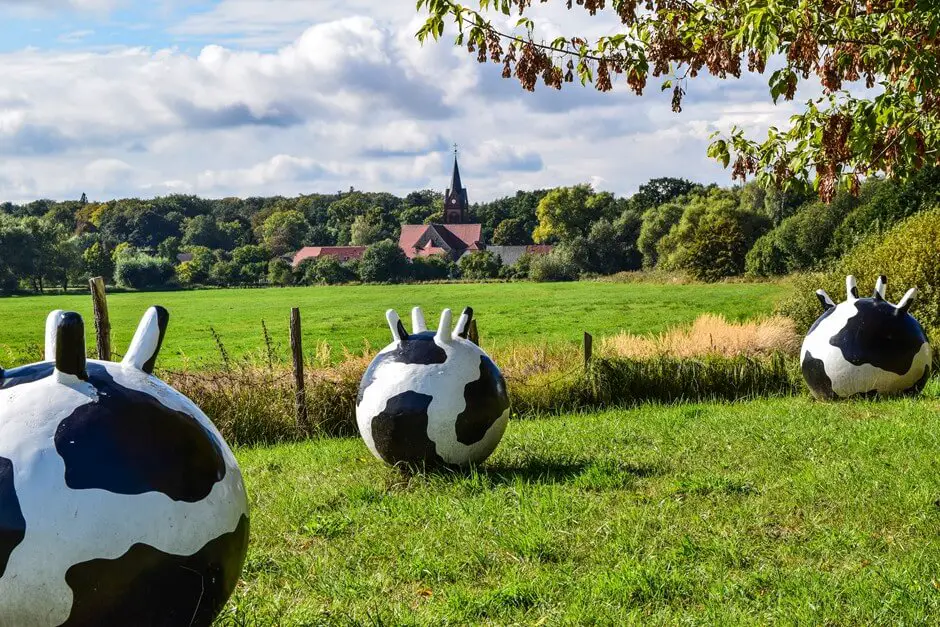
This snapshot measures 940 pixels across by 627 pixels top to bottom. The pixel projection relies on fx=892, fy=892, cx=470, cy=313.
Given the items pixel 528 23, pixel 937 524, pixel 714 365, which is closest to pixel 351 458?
pixel 528 23

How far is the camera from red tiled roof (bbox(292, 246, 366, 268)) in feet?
269

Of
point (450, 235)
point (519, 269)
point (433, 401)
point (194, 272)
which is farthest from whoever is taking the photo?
point (450, 235)

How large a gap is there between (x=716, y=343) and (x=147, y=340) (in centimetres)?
1326

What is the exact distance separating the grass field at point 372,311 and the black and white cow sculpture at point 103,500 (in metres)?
17.0

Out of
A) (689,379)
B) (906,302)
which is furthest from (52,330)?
(689,379)

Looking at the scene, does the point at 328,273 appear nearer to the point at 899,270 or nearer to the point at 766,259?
the point at 766,259

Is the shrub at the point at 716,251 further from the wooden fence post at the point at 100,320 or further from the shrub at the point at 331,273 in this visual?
the wooden fence post at the point at 100,320

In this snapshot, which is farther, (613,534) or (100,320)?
(100,320)

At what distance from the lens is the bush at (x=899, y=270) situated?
17312mm

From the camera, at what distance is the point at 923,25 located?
7.30 meters

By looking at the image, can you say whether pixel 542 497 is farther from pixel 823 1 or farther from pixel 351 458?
pixel 823 1

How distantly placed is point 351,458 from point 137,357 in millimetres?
5476

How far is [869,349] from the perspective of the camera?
37.1ft

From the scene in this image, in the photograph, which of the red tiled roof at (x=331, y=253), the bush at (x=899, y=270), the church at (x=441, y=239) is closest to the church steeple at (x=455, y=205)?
the church at (x=441, y=239)
